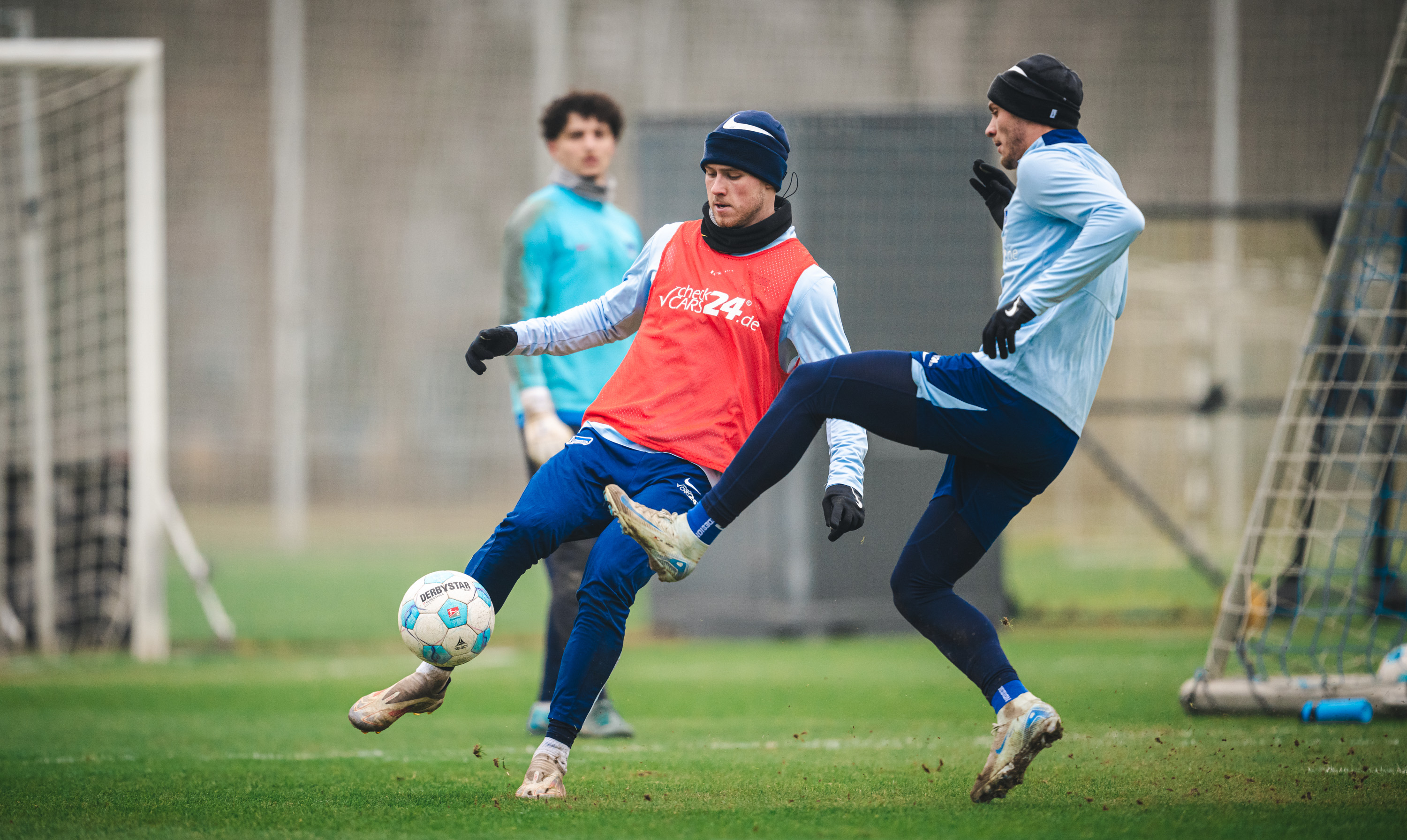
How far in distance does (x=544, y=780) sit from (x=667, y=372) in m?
1.26

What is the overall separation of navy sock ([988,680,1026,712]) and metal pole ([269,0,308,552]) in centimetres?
1206

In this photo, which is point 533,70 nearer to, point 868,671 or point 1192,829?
point 868,671

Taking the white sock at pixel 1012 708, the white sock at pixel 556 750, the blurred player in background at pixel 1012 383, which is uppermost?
the blurred player in background at pixel 1012 383

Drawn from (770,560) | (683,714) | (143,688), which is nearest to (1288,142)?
(770,560)

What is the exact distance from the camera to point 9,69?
9047 mm

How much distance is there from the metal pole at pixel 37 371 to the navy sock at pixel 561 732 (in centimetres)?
625

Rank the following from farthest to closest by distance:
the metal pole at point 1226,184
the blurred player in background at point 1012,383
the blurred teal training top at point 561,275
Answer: the metal pole at point 1226,184, the blurred teal training top at point 561,275, the blurred player in background at point 1012,383

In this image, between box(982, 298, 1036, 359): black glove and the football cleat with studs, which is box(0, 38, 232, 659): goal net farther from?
box(982, 298, 1036, 359): black glove

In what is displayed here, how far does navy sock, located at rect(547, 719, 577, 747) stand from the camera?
3.89 m

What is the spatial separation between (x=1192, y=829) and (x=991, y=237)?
6980mm

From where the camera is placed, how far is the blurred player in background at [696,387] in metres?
Answer: 4.01

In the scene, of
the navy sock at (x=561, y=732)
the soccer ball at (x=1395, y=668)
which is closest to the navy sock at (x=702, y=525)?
the navy sock at (x=561, y=732)

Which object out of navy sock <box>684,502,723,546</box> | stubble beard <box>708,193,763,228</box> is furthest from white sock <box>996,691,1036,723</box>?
stubble beard <box>708,193,763,228</box>

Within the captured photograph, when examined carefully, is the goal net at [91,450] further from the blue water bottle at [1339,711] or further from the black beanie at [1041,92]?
the blue water bottle at [1339,711]
